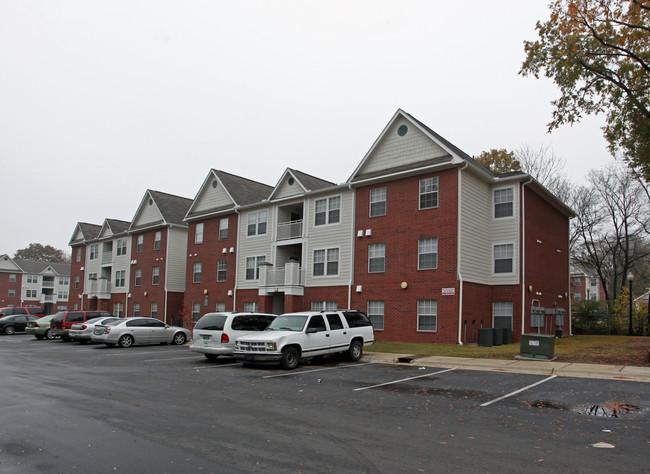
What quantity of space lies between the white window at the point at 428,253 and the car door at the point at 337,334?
7.91 metres

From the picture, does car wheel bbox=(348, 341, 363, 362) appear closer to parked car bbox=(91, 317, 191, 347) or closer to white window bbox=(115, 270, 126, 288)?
parked car bbox=(91, 317, 191, 347)

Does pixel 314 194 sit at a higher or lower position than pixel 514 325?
higher

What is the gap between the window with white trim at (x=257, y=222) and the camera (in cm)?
3269

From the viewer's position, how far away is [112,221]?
49938 mm

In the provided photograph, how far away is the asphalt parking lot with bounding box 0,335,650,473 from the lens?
607 cm

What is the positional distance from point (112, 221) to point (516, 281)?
130ft

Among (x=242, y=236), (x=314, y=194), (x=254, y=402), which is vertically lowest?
(x=254, y=402)

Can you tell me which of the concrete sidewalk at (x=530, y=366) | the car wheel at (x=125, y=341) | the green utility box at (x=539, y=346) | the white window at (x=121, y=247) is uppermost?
the white window at (x=121, y=247)

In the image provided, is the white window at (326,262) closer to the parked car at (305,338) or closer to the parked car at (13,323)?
the parked car at (305,338)

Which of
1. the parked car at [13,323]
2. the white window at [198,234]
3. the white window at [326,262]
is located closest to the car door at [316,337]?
the white window at [326,262]

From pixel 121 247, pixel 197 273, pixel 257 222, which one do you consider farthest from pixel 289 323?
pixel 121 247

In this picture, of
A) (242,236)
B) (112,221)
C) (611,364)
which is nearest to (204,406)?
(611,364)

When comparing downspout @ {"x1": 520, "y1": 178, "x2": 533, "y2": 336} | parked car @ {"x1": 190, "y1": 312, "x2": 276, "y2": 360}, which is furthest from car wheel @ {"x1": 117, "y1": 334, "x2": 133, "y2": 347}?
downspout @ {"x1": 520, "y1": 178, "x2": 533, "y2": 336}

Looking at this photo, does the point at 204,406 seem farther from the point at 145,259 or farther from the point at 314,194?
the point at 145,259
